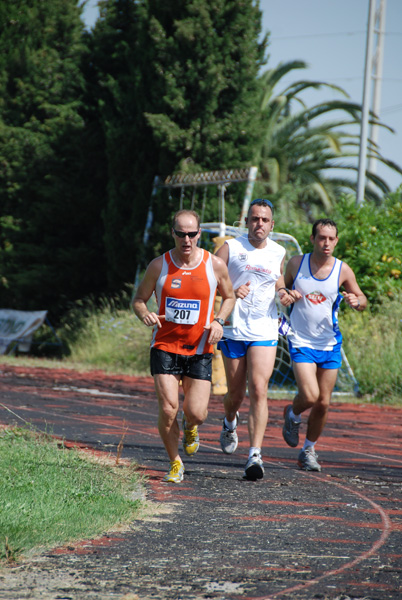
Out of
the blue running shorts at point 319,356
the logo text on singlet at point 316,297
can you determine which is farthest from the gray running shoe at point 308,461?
the logo text on singlet at point 316,297

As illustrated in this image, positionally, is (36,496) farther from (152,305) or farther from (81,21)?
(81,21)

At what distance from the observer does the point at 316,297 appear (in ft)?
23.3

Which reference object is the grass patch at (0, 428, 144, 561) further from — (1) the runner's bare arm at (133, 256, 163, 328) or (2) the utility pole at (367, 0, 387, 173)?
(2) the utility pole at (367, 0, 387, 173)

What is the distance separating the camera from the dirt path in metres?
3.68

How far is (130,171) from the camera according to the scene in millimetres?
19406

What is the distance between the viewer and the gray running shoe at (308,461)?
6996 mm

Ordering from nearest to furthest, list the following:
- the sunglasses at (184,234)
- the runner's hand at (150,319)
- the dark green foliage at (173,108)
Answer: the runner's hand at (150,319) < the sunglasses at (184,234) < the dark green foliage at (173,108)

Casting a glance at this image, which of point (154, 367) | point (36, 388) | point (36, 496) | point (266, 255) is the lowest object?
point (36, 388)

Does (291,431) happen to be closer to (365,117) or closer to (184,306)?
(184,306)

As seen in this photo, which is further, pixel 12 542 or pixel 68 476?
pixel 68 476

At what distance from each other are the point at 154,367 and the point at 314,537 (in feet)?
6.19

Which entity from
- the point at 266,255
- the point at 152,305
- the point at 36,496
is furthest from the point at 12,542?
the point at 152,305

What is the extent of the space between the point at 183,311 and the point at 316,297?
1.45m

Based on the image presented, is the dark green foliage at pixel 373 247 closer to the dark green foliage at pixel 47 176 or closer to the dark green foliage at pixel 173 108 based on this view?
the dark green foliage at pixel 173 108
